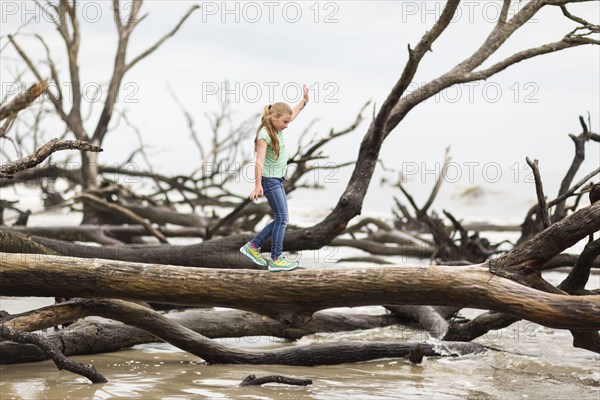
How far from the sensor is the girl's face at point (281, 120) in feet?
18.2

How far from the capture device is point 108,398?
5.33 meters

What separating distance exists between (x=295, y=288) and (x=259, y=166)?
73 centimetres

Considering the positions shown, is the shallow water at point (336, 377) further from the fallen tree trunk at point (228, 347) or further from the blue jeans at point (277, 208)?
the blue jeans at point (277, 208)

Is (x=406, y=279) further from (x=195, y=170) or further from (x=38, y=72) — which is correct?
(x=38, y=72)

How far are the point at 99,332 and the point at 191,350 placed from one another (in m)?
0.80

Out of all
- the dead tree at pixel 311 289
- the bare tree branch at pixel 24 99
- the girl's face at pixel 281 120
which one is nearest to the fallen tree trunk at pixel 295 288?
the dead tree at pixel 311 289

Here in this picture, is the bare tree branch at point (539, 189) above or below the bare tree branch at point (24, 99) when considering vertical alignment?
A: below

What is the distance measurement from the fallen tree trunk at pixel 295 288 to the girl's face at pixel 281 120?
0.87 m

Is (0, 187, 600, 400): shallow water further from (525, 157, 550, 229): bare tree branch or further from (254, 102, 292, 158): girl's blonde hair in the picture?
(254, 102, 292, 158): girl's blonde hair

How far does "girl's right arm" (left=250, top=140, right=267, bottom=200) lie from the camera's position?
17.8ft

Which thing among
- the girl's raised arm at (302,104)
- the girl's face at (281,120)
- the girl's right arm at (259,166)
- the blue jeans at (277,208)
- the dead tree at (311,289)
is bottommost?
the dead tree at (311,289)

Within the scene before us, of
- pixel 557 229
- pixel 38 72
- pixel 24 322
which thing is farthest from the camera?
pixel 38 72

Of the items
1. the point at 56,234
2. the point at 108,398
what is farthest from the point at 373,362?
the point at 56,234

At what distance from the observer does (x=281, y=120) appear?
18.3 feet
